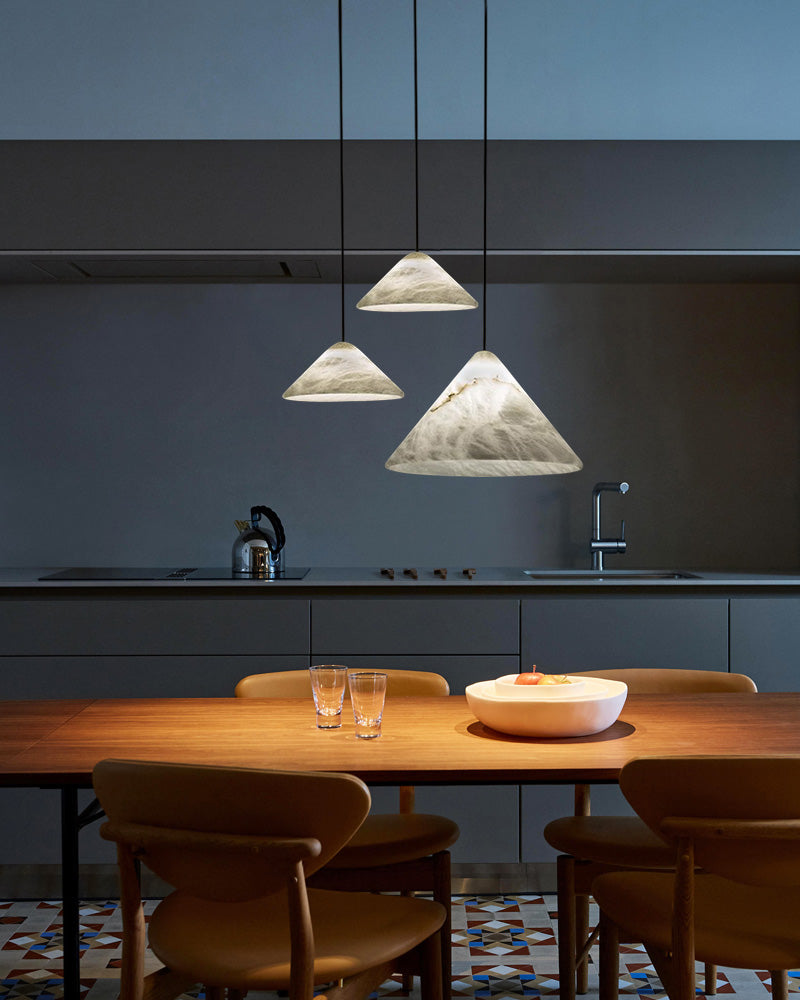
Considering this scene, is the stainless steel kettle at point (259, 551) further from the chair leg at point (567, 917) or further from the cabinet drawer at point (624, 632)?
the chair leg at point (567, 917)

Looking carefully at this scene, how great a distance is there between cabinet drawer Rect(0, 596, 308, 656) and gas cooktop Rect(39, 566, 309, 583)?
0.36ft

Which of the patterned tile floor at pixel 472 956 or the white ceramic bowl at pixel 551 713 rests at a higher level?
the white ceramic bowl at pixel 551 713

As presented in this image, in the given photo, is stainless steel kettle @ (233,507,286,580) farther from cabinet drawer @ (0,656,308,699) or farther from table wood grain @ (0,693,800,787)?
table wood grain @ (0,693,800,787)

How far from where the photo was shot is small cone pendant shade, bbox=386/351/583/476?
1.82 m

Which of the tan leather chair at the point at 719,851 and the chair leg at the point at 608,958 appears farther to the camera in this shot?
the chair leg at the point at 608,958

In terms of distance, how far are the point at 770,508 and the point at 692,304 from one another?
0.85 meters

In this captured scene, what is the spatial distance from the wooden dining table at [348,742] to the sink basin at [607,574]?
1.28 metres

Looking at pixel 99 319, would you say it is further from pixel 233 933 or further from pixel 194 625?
pixel 233 933

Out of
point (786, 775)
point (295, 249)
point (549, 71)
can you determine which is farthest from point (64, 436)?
point (786, 775)

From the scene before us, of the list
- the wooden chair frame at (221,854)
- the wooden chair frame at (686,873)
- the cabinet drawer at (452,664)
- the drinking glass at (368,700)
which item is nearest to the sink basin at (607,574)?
the cabinet drawer at (452,664)

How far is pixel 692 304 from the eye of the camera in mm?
4137

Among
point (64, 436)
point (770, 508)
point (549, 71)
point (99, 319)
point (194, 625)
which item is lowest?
point (194, 625)

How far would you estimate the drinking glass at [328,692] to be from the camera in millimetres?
2027

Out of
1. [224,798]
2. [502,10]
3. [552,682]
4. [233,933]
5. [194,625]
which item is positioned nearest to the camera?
[224,798]
